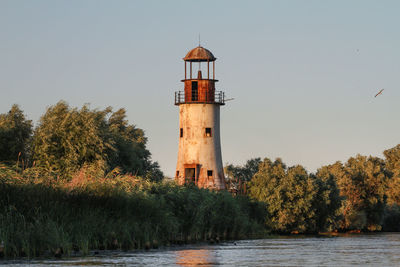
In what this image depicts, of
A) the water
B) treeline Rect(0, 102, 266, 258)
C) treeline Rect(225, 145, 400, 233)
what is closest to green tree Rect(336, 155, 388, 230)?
treeline Rect(225, 145, 400, 233)

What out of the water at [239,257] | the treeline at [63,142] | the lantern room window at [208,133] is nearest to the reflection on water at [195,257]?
the water at [239,257]

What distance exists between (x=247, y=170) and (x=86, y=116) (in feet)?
138

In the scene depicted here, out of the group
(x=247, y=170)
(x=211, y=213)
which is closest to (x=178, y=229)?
(x=211, y=213)

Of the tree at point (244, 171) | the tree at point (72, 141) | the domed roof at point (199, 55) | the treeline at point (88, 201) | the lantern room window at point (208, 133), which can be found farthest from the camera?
the tree at point (244, 171)

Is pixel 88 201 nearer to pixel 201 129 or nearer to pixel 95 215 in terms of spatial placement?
pixel 95 215

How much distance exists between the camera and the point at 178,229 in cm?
4616

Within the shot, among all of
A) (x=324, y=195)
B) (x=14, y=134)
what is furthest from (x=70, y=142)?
(x=324, y=195)

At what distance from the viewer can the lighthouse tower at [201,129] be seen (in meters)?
69.4

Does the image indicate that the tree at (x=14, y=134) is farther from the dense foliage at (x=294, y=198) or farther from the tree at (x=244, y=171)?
the tree at (x=244, y=171)

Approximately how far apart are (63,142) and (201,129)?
1294 cm

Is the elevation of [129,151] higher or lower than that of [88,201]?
higher

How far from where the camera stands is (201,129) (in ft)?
228

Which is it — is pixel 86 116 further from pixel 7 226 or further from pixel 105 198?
pixel 7 226

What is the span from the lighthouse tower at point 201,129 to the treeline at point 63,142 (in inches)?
183
